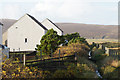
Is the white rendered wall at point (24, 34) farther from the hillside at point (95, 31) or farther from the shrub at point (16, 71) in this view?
the hillside at point (95, 31)

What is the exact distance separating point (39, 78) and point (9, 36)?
20289 millimetres

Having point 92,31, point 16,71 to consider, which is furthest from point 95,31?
point 16,71

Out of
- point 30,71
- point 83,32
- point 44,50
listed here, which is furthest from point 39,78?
point 83,32

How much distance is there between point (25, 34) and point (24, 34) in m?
0.17

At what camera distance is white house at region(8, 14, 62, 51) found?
3025 cm

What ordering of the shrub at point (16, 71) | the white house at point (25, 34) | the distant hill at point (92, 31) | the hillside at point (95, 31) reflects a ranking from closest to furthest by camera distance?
the shrub at point (16, 71), the white house at point (25, 34), the distant hill at point (92, 31), the hillside at point (95, 31)

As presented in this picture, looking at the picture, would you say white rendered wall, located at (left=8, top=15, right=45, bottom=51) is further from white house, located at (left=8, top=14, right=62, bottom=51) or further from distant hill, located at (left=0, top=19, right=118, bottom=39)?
distant hill, located at (left=0, top=19, right=118, bottom=39)

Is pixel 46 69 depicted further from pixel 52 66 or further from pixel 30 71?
pixel 30 71

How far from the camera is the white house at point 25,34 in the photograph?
3025cm

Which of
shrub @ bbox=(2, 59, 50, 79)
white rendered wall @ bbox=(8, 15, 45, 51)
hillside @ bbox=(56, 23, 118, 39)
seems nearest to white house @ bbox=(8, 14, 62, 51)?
white rendered wall @ bbox=(8, 15, 45, 51)

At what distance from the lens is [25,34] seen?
31000mm

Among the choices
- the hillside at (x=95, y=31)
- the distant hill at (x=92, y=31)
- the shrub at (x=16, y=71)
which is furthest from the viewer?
the hillside at (x=95, y=31)

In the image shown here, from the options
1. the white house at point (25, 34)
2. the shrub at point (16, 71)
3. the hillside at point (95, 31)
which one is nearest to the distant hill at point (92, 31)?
the hillside at point (95, 31)

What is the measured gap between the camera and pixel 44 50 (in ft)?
71.7
